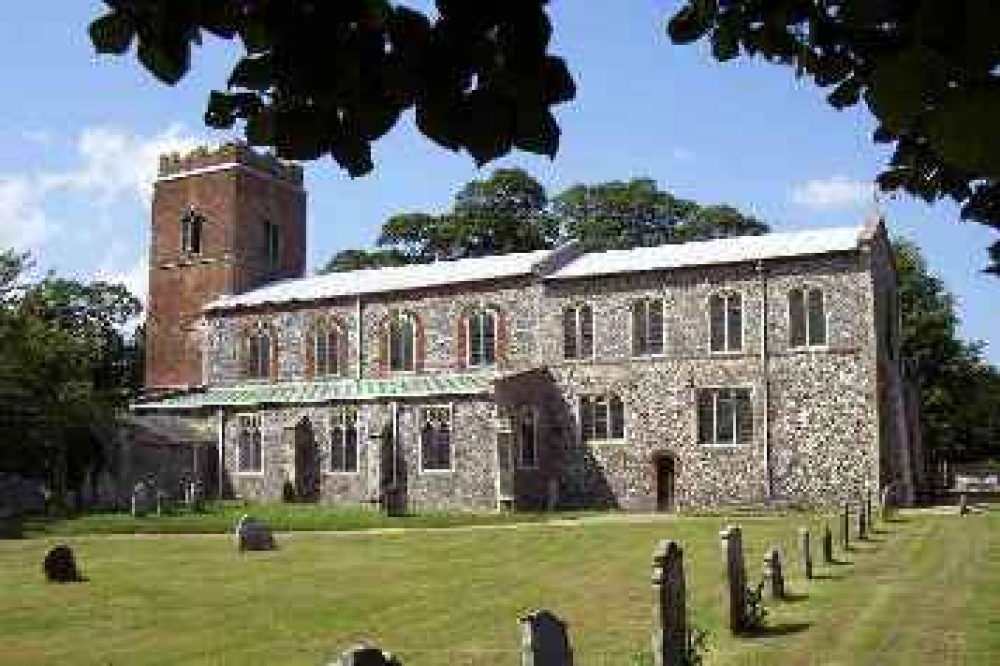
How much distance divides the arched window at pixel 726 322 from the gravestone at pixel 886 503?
655 cm

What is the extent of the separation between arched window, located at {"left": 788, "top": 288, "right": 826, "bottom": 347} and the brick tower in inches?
959

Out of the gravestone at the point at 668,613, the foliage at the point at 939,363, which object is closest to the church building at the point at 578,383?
the foliage at the point at 939,363

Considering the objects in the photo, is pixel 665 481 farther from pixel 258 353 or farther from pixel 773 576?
pixel 773 576

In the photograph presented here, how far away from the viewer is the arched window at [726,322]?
3812 centimetres

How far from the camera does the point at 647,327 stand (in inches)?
1556

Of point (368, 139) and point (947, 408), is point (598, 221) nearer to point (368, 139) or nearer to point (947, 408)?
point (947, 408)

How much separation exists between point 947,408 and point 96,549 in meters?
44.3

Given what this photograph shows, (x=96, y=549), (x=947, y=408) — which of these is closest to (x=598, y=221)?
(x=947, y=408)

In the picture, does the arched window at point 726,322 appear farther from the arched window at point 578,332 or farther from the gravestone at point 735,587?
the gravestone at point 735,587

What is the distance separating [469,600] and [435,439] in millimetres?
23534

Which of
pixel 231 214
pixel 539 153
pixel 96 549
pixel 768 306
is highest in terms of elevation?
pixel 231 214

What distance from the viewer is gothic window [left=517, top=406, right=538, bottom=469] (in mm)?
39438

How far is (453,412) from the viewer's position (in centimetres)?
3991

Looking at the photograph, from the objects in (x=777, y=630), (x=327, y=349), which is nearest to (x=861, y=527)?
(x=777, y=630)
